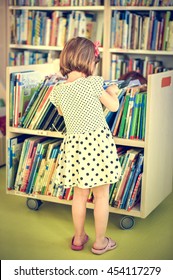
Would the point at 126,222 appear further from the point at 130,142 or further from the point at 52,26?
the point at 52,26

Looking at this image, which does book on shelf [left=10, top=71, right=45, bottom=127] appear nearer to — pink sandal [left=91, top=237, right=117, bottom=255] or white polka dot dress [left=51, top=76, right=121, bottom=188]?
white polka dot dress [left=51, top=76, right=121, bottom=188]

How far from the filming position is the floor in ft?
8.80

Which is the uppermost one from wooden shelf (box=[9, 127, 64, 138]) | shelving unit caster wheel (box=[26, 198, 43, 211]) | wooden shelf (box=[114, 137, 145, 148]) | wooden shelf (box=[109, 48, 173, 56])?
wooden shelf (box=[109, 48, 173, 56])

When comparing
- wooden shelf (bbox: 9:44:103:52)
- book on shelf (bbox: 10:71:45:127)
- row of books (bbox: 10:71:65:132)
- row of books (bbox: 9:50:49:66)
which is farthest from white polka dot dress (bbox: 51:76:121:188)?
row of books (bbox: 9:50:49:66)

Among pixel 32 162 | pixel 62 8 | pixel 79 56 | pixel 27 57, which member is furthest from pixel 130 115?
pixel 27 57

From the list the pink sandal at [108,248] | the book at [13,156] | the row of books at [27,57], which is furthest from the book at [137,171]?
the row of books at [27,57]

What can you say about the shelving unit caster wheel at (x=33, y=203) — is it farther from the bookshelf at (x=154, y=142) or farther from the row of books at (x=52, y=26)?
the row of books at (x=52, y=26)

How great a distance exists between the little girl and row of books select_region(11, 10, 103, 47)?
211 centimetres

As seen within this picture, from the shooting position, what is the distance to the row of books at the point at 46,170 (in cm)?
297

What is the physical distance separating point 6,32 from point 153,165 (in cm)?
266

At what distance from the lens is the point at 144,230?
3.04 m

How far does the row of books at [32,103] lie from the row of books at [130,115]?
33 cm

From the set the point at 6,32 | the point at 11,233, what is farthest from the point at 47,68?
the point at 6,32

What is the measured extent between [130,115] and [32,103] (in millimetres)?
631
